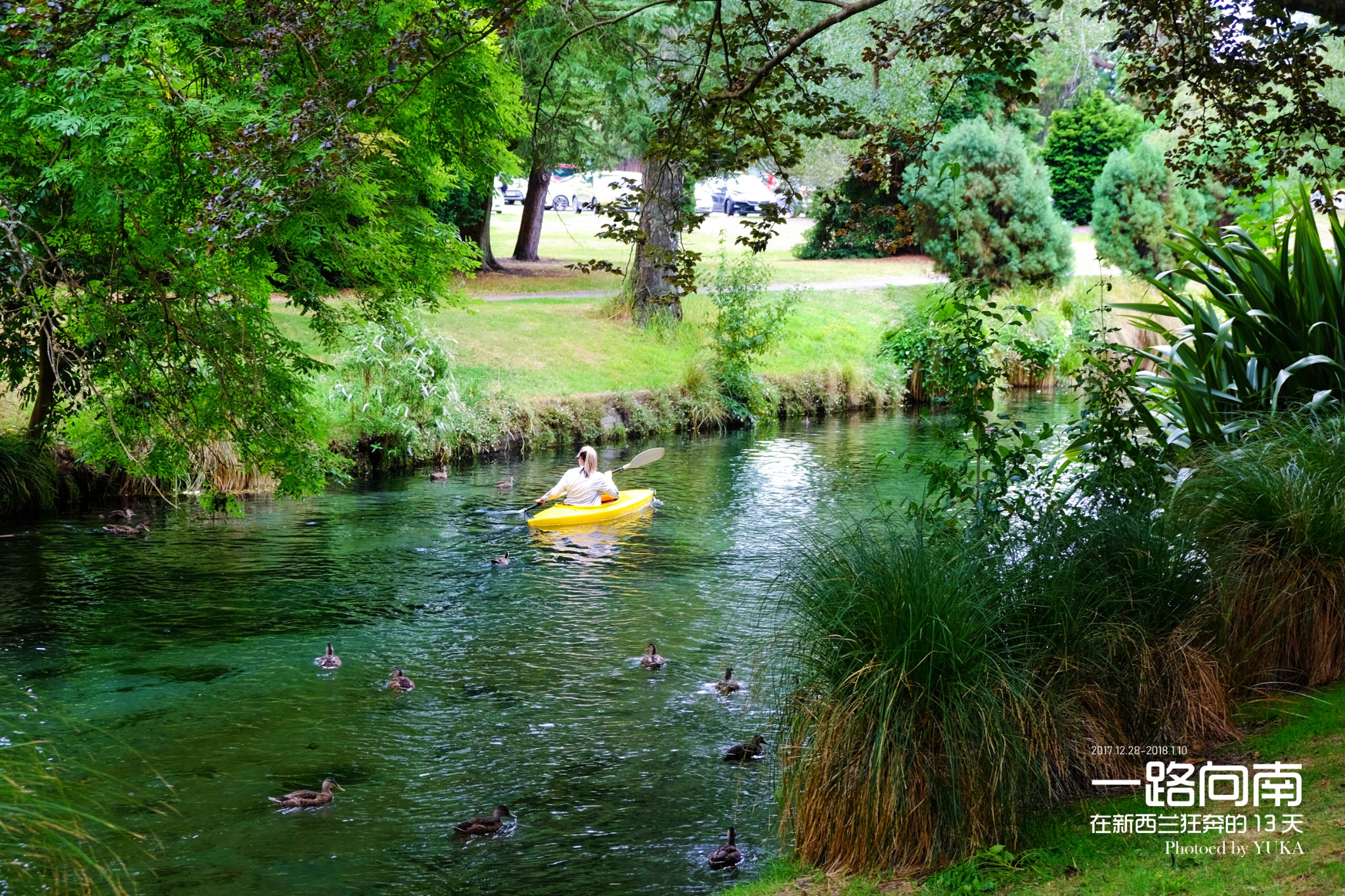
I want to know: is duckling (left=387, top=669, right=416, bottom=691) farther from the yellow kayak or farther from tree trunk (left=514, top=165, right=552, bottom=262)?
tree trunk (left=514, top=165, right=552, bottom=262)

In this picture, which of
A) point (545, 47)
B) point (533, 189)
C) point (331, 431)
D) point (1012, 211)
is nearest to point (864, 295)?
point (1012, 211)

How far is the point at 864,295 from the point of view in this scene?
2975cm

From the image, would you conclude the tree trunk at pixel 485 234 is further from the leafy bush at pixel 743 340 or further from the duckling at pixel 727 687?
the duckling at pixel 727 687

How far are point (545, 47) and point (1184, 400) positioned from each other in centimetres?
1295

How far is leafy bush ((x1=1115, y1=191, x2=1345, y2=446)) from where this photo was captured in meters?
8.03

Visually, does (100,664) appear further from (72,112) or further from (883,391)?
(883,391)

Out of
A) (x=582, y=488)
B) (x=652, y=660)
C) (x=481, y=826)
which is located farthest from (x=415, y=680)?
(x=582, y=488)

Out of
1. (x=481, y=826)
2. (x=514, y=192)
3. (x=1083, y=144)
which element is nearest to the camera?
(x=481, y=826)

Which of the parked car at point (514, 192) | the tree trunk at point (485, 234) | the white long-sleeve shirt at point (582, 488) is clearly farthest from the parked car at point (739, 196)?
the white long-sleeve shirt at point (582, 488)

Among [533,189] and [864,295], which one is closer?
[864,295]

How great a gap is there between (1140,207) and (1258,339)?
24.2m

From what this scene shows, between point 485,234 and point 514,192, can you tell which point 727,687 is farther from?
point 514,192

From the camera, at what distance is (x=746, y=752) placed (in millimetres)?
7219

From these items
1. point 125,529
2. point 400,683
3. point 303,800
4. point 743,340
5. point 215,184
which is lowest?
point 303,800
